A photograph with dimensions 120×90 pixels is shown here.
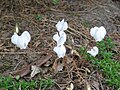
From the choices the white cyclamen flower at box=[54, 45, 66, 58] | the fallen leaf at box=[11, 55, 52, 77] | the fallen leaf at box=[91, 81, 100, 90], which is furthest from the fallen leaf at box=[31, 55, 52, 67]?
the fallen leaf at box=[91, 81, 100, 90]

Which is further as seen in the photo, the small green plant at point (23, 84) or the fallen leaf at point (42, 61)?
the fallen leaf at point (42, 61)

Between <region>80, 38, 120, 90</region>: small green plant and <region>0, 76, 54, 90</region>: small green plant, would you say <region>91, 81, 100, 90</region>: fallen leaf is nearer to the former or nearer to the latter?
<region>80, 38, 120, 90</region>: small green plant

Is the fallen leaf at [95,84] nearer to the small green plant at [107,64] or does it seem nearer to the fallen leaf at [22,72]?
the small green plant at [107,64]

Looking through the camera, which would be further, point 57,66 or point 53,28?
point 53,28

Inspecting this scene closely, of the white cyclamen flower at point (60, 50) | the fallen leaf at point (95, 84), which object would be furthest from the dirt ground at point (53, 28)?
the white cyclamen flower at point (60, 50)

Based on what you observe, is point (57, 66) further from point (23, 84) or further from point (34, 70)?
point (23, 84)

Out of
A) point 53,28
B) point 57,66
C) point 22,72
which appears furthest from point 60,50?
point 53,28

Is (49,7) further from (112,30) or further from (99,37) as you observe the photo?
(99,37)
